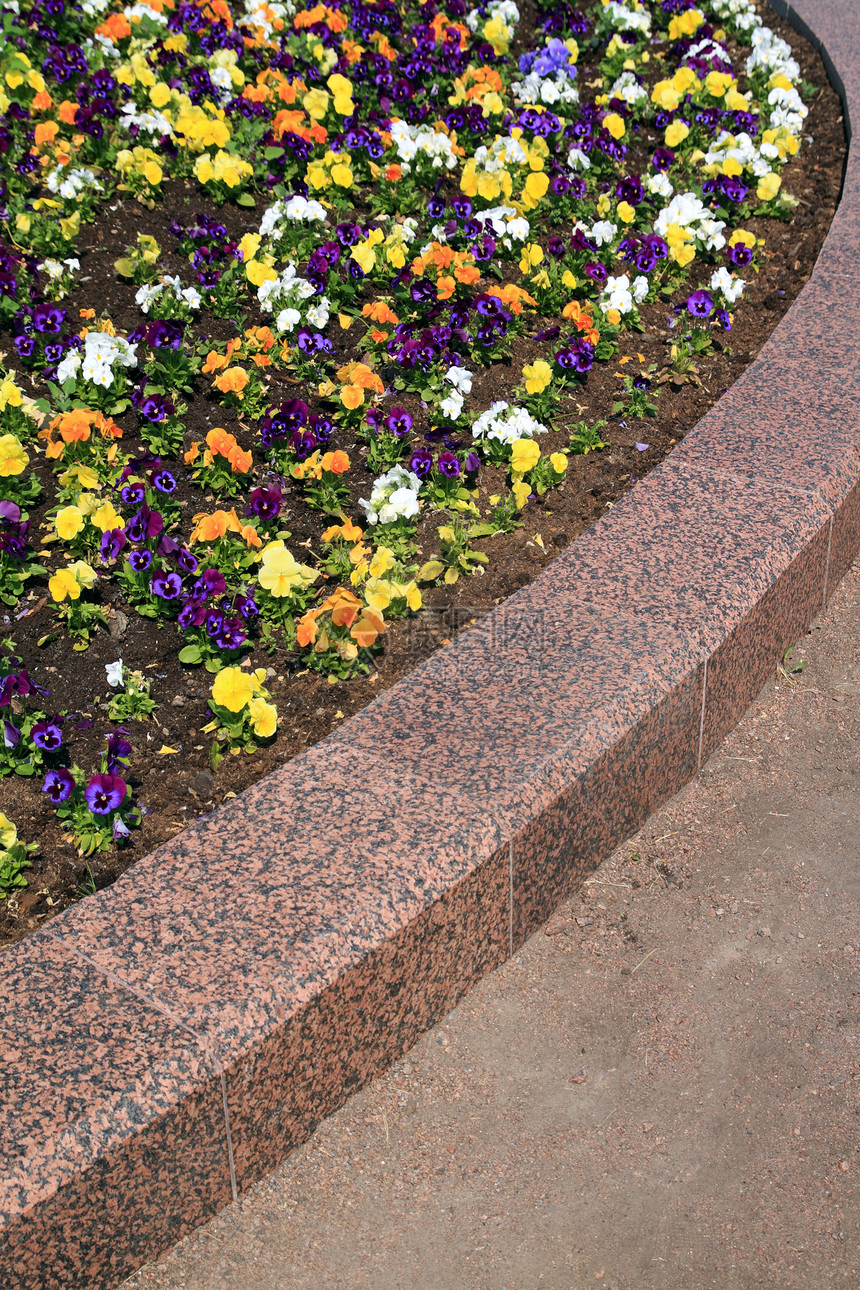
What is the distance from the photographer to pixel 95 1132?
2.00 m

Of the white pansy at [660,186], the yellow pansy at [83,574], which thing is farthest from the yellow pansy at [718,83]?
the yellow pansy at [83,574]

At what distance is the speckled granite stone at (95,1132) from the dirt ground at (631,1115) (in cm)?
15

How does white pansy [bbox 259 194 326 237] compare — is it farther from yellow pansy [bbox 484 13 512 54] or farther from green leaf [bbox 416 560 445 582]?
yellow pansy [bbox 484 13 512 54]

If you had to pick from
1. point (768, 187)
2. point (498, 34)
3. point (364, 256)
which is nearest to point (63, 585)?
point (364, 256)

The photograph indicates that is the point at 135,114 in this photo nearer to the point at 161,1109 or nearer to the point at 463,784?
the point at 463,784

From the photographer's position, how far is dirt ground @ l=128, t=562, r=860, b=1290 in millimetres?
2227

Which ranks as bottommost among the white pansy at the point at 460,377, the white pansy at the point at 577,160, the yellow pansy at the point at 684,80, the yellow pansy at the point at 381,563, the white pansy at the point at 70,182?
the yellow pansy at the point at 381,563

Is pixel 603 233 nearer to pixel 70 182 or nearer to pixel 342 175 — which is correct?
pixel 342 175

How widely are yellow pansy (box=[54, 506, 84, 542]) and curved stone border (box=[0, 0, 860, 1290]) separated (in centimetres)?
98

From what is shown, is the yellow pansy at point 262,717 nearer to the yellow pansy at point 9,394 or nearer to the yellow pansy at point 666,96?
the yellow pansy at point 9,394

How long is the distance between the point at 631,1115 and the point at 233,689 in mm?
1316

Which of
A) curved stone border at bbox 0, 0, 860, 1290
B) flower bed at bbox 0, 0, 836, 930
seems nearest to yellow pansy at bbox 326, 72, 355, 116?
flower bed at bbox 0, 0, 836, 930

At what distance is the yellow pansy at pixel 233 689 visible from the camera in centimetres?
283

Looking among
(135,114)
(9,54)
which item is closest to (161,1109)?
(135,114)
